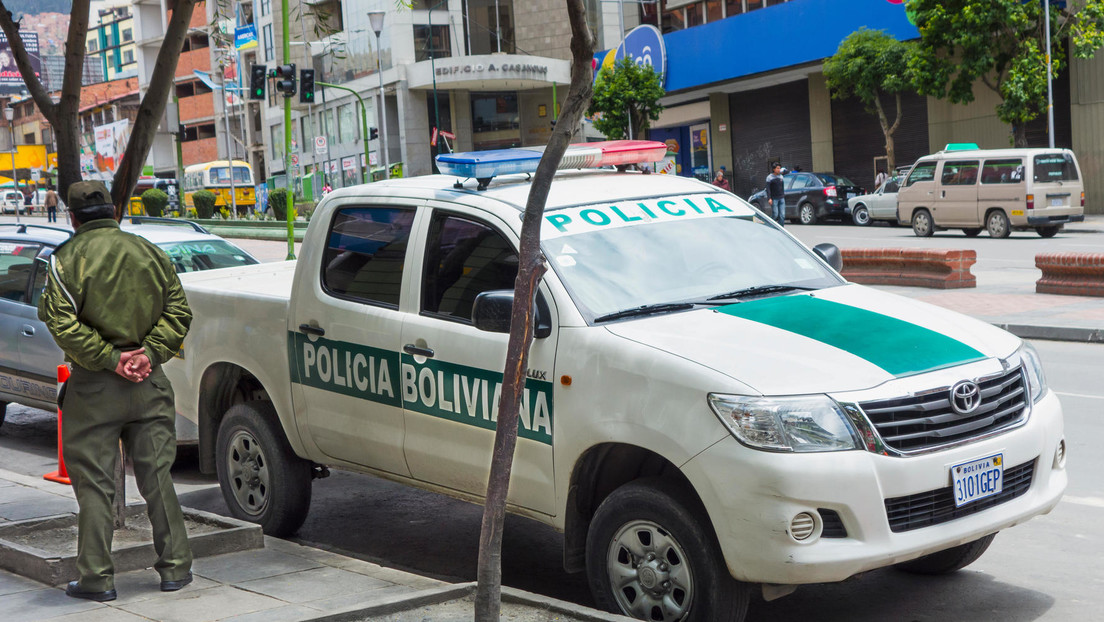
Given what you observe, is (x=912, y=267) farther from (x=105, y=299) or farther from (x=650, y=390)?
(x=105, y=299)

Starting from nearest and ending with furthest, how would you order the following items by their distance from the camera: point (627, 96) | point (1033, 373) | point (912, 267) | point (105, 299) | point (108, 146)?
point (1033, 373) → point (105, 299) → point (912, 267) → point (627, 96) → point (108, 146)

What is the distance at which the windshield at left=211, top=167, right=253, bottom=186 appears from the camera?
71.2 metres

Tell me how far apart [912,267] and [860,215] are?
17013mm

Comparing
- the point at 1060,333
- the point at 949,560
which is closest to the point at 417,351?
the point at 949,560

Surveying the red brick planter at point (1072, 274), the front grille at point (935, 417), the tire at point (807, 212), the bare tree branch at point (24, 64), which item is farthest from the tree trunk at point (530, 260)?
the tire at point (807, 212)

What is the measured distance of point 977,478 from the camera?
4434 mm

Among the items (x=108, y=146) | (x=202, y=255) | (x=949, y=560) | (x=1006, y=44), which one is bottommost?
(x=949, y=560)

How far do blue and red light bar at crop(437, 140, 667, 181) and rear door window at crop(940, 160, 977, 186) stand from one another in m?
22.8

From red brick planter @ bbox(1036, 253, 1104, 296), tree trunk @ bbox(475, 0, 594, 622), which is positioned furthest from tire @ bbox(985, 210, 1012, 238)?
tree trunk @ bbox(475, 0, 594, 622)

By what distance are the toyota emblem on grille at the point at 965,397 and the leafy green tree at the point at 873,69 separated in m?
32.4

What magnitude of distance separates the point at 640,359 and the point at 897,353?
948 mm

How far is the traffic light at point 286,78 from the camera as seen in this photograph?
87.9ft

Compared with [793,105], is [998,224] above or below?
below

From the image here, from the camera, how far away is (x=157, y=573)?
5555mm
